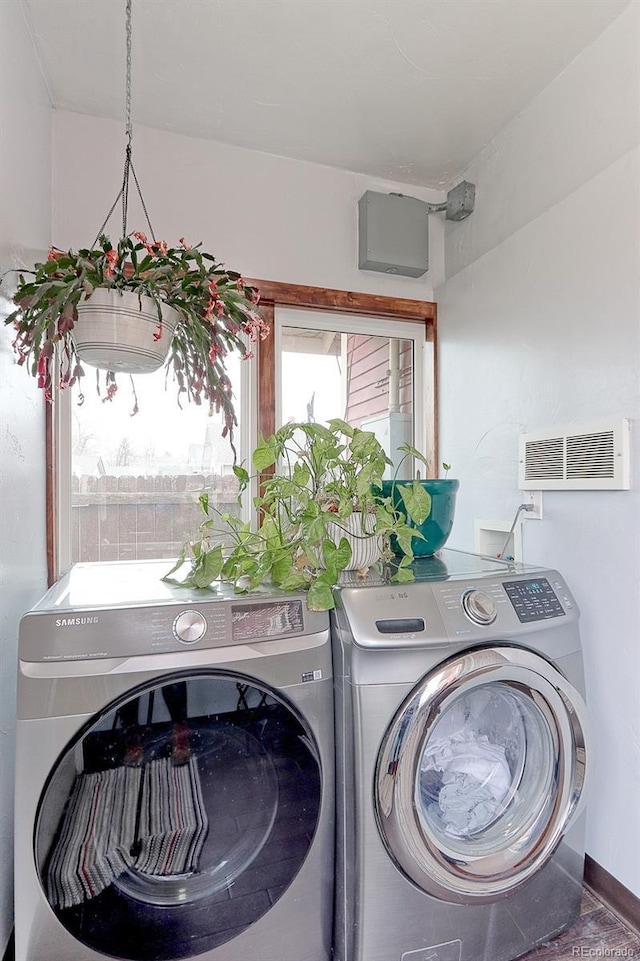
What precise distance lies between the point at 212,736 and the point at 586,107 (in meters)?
2.12

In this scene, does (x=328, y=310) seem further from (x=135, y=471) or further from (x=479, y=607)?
(x=479, y=607)

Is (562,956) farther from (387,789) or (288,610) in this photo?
(288,610)

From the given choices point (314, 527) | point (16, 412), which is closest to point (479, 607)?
point (314, 527)

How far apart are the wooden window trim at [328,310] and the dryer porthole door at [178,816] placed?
99 cm

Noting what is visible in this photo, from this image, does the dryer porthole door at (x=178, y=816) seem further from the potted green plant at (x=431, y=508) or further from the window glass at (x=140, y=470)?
the window glass at (x=140, y=470)

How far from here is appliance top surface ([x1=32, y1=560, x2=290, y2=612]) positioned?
3.95ft

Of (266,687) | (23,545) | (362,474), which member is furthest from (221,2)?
(266,687)

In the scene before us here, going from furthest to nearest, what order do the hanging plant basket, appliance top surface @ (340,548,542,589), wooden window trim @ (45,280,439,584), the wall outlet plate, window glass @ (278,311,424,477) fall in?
window glass @ (278,311,424,477), wooden window trim @ (45,280,439,584), the wall outlet plate, appliance top surface @ (340,548,542,589), the hanging plant basket

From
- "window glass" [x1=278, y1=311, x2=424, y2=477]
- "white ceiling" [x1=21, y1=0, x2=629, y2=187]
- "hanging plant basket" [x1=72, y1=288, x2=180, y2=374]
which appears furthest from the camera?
"window glass" [x1=278, y1=311, x2=424, y2=477]

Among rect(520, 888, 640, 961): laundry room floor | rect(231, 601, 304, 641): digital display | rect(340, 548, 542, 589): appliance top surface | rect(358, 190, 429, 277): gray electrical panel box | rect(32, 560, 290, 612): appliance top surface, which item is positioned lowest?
rect(520, 888, 640, 961): laundry room floor

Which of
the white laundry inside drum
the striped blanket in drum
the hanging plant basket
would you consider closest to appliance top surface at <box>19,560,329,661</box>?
the striped blanket in drum

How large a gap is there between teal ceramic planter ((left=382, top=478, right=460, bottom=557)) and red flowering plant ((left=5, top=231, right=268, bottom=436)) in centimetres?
63

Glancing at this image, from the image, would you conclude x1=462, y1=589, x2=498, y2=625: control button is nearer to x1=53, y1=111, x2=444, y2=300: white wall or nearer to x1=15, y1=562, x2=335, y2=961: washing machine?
x1=15, y1=562, x2=335, y2=961: washing machine

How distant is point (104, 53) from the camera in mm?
1714
